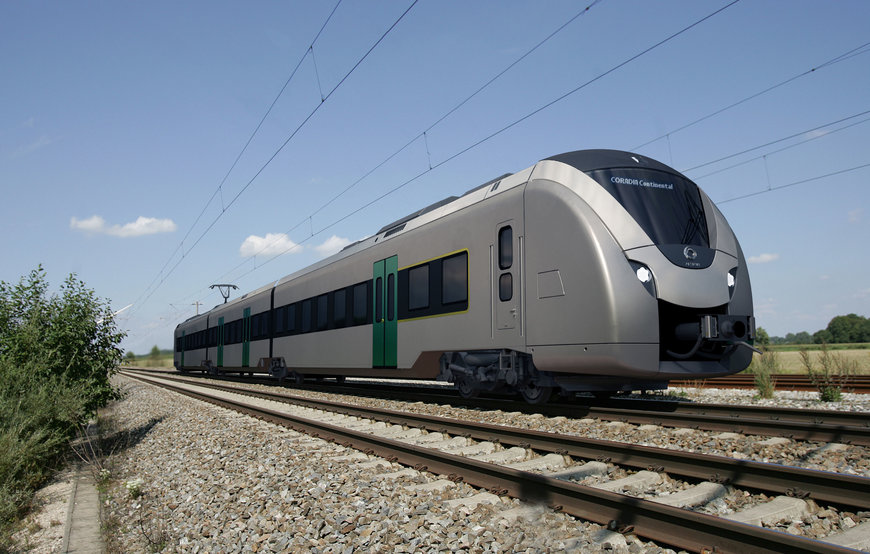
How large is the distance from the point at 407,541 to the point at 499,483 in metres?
1.15

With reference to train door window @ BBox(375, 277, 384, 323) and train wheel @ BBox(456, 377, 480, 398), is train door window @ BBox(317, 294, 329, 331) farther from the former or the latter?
train wheel @ BBox(456, 377, 480, 398)

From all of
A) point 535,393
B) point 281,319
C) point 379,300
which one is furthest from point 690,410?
point 281,319

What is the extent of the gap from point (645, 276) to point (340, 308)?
29.1ft

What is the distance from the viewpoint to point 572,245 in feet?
25.4

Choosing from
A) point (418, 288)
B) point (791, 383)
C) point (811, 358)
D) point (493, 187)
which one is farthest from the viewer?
point (811, 358)

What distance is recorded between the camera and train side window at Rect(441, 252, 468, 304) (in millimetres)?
9914

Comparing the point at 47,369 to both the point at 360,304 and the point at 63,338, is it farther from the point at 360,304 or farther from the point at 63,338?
the point at 360,304

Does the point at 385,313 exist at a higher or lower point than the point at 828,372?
higher

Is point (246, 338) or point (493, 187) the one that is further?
point (246, 338)

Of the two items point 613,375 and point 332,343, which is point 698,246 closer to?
point 613,375

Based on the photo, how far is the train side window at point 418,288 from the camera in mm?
11031

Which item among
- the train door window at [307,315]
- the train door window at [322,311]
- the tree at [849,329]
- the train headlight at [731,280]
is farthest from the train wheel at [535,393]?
the tree at [849,329]

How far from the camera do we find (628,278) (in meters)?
7.27

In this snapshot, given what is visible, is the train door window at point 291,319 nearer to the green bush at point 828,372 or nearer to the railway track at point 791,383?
the railway track at point 791,383
